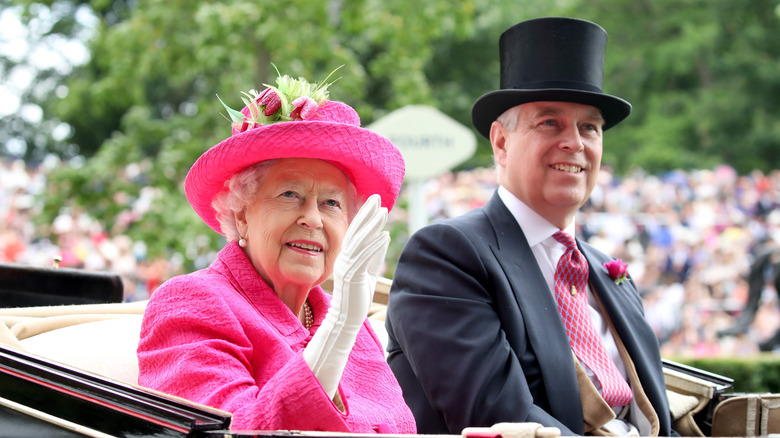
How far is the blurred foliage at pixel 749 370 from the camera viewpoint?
23.1 feet

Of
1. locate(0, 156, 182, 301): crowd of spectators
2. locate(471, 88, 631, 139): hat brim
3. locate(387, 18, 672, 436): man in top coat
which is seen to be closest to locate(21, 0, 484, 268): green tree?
locate(0, 156, 182, 301): crowd of spectators

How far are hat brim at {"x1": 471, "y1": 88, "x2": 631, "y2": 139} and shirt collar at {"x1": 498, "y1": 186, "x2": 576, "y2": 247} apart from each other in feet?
1.09

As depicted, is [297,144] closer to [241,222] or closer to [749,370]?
[241,222]

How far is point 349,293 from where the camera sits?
5.80 feet

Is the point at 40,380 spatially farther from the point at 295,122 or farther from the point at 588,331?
the point at 588,331

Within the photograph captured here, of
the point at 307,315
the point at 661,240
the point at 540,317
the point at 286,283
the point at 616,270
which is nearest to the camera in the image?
the point at 286,283

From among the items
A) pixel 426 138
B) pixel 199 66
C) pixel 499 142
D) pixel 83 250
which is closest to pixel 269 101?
pixel 499 142

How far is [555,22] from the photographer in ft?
9.56

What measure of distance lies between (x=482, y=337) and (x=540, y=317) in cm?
22

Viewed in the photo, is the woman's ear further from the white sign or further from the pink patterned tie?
the white sign

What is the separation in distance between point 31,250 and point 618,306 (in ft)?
30.0

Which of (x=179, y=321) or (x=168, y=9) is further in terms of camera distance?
(x=168, y=9)

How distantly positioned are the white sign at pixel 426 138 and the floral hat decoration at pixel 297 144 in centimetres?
394

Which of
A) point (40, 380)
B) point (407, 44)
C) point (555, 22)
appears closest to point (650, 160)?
point (407, 44)
